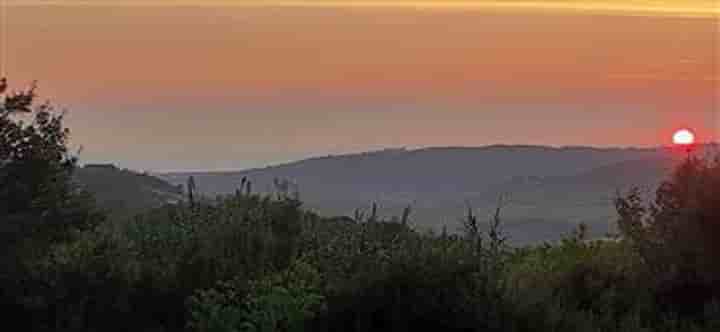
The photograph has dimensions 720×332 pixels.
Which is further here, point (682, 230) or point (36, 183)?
point (682, 230)

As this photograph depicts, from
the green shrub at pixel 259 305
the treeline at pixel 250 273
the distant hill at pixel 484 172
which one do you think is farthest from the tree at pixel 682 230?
the distant hill at pixel 484 172

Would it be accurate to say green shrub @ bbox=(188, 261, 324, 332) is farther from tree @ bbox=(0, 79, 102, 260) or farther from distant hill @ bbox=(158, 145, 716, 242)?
distant hill @ bbox=(158, 145, 716, 242)

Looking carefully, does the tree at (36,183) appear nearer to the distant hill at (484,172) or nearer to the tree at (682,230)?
the tree at (682,230)

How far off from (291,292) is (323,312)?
0.36m

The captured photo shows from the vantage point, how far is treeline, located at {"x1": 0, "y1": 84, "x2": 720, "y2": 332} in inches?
483

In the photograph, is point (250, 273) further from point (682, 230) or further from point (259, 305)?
point (682, 230)

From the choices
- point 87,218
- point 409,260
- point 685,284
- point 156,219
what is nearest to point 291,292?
point 409,260

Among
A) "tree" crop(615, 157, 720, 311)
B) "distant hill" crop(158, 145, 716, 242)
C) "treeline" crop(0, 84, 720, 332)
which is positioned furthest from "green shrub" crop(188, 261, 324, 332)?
"distant hill" crop(158, 145, 716, 242)

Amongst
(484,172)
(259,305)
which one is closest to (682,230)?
(259,305)

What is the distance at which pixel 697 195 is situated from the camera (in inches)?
655

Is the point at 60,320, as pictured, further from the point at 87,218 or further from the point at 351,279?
the point at 351,279

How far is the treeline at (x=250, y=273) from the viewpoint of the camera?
12.3 meters

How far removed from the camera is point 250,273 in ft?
43.8

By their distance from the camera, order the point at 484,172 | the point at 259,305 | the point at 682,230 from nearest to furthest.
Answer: the point at 259,305, the point at 682,230, the point at 484,172
